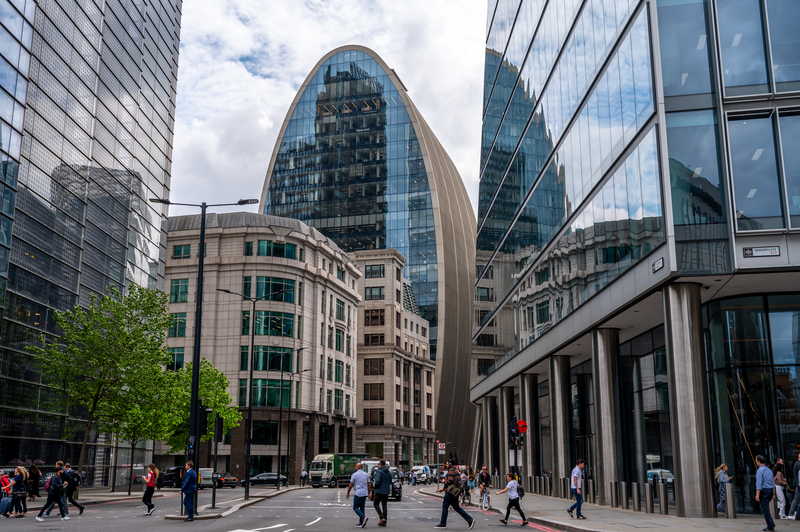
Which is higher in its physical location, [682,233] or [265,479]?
[682,233]

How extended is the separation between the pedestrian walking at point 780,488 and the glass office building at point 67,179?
33.9 meters

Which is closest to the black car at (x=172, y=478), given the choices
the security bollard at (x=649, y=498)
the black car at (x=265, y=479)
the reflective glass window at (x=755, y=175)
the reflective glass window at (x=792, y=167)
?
the black car at (x=265, y=479)

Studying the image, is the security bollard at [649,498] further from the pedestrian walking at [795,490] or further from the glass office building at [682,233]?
the pedestrian walking at [795,490]

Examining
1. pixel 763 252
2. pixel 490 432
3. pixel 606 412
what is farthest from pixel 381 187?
pixel 763 252

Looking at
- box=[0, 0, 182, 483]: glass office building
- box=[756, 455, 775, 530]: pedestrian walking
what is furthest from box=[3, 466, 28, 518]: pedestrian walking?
box=[756, 455, 775, 530]: pedestrian walking

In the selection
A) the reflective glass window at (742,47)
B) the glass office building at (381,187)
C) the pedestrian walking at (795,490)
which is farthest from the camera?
the glass office building at (381,187)

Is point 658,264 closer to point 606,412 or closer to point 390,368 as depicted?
point 606,412

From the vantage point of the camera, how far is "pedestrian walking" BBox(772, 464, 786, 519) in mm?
21594

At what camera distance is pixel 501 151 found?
177 ft

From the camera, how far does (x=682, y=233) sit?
22.2 metres

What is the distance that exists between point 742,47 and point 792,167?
397 centimetres

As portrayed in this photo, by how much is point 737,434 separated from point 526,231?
870 inches

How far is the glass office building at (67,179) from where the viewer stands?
127 feet

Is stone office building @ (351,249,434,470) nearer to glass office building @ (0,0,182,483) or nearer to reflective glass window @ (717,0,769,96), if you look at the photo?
glass office building @ (0,0,182,483)
